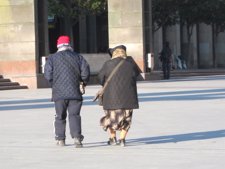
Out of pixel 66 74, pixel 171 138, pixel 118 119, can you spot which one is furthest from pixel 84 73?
pixel 171 138

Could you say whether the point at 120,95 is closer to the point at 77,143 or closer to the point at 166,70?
the point at 77,143

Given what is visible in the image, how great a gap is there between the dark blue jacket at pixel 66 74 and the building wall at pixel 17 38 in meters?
19.7

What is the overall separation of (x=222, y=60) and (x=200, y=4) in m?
15.1

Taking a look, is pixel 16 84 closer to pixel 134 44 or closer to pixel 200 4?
pixel 134 44

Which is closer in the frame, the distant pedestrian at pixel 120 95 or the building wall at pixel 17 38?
the distant pedestrian at pixel 120 95

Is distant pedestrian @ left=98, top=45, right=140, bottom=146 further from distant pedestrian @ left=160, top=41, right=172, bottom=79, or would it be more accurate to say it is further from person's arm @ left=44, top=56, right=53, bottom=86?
distant pedestrian @ left=160, top=41, right=172, bottom=79

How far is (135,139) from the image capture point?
13617mm

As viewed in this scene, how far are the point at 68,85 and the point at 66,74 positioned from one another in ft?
0.58

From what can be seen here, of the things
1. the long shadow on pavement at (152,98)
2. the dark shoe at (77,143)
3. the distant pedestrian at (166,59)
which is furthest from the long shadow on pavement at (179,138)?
the distant pedestrian at (166,59)

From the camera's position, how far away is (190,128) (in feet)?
50.0

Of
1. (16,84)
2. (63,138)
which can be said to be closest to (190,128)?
(63,138)

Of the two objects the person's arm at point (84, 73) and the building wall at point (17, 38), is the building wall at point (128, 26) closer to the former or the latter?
the building wall at point (17, 38)

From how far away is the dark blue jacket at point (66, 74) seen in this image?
12.3 m

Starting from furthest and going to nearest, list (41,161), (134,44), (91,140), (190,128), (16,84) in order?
(134,44) < (16,84) < (190,128) < (91,140) < (41,161)
